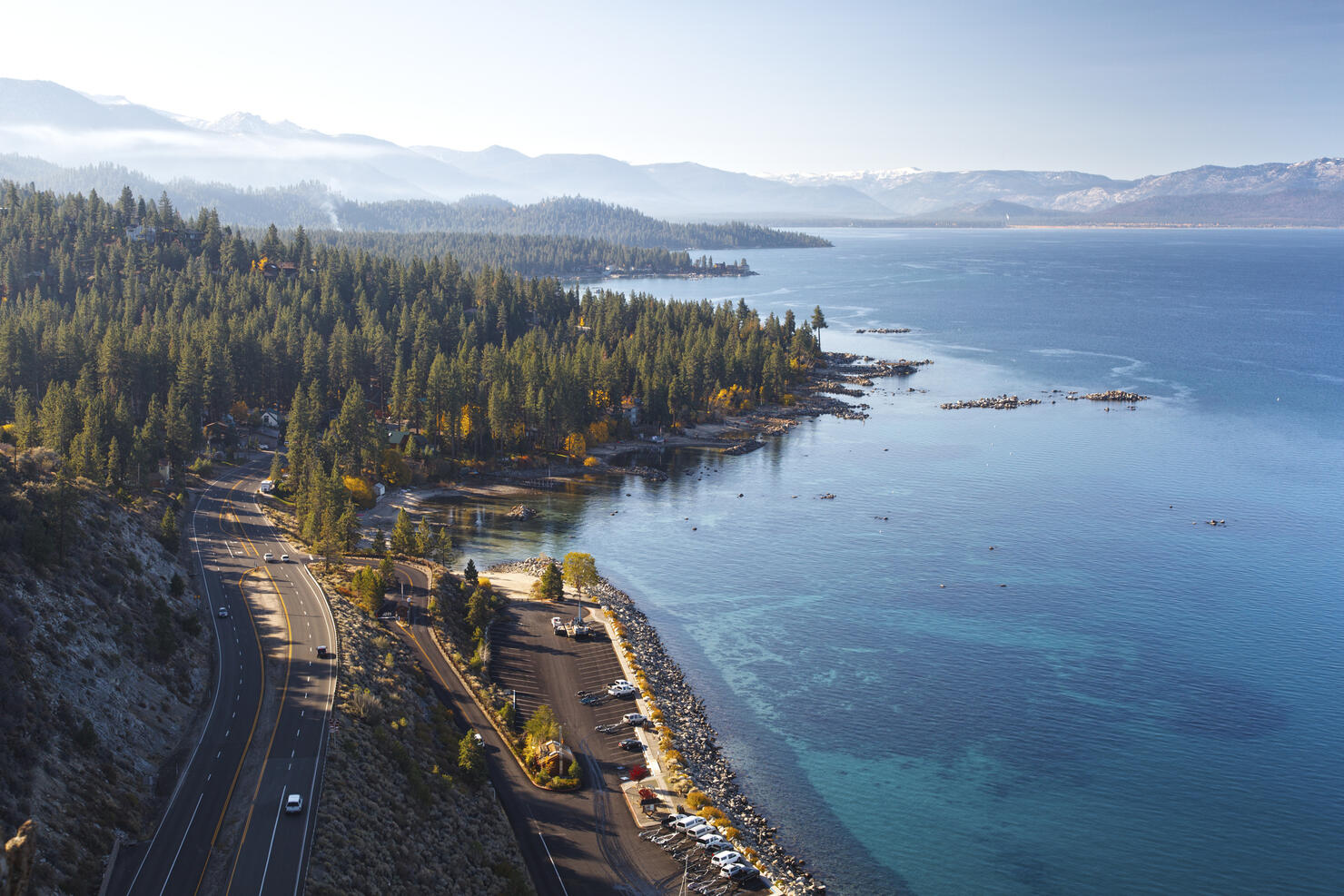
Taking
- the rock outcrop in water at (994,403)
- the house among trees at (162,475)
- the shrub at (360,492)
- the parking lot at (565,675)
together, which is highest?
the rock outcrop in water at (994,403)

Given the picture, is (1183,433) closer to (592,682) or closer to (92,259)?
(592,682)

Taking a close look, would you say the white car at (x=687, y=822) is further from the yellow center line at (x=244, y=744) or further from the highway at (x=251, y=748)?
the yellow center line at (x=244, y=744)

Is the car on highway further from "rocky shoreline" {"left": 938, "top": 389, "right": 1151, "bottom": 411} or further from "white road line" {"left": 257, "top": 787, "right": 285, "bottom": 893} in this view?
"rocky shoreline" {"left": 938, "top": 389, "right": 1151, "bottom": 411}

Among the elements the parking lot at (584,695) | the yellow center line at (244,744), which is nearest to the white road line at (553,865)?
the parking lot at (584,695)

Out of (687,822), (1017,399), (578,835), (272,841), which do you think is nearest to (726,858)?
(687,822)

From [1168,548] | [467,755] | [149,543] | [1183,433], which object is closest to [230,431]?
[149,543]

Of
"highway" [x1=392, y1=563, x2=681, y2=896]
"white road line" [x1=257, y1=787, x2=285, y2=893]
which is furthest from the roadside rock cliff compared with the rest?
"highway" [x1=392, y1=563, x2=681, y2=896]

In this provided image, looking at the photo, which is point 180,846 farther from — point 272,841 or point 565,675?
point 565,675
